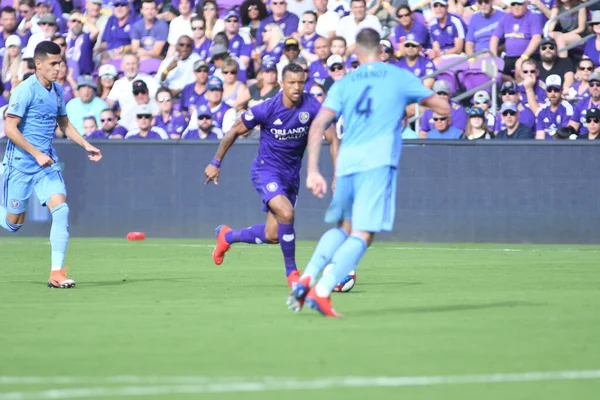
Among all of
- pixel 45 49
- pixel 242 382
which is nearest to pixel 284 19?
pixel 45 49

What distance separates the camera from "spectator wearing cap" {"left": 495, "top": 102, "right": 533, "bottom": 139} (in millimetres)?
19984

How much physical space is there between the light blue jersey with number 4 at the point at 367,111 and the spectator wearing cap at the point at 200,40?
46.4 feet

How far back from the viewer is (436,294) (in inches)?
476

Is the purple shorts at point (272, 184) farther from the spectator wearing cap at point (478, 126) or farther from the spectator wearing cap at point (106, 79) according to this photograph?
the spectator wearing cap at point (106, 79)

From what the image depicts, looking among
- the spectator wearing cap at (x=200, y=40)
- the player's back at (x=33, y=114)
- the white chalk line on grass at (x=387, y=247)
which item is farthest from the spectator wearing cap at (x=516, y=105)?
the player's back at (x=33, y=114)

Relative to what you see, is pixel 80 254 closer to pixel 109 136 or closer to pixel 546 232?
pixel 109 136

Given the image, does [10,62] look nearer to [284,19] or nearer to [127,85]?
[127,85]

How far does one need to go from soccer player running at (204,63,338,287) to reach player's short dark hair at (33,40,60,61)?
1.83 metres

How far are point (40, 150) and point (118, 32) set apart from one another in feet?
43.0

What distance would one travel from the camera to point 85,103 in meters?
23.3

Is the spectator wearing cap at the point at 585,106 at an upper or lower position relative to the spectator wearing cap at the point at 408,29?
lower

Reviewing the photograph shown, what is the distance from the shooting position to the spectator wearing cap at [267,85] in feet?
70.9

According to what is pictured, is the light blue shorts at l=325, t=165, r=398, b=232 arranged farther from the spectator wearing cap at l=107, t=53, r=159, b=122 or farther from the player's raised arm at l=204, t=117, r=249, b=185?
the spectator wearing cap at l=107, t=53, r=159, b=122

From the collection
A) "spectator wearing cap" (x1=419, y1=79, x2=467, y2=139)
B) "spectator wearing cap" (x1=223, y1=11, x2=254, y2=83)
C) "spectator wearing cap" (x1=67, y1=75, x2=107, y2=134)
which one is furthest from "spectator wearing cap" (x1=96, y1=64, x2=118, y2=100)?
"spectator wearing cap" (x1=419, y1=79, x2=467, y2=139)
